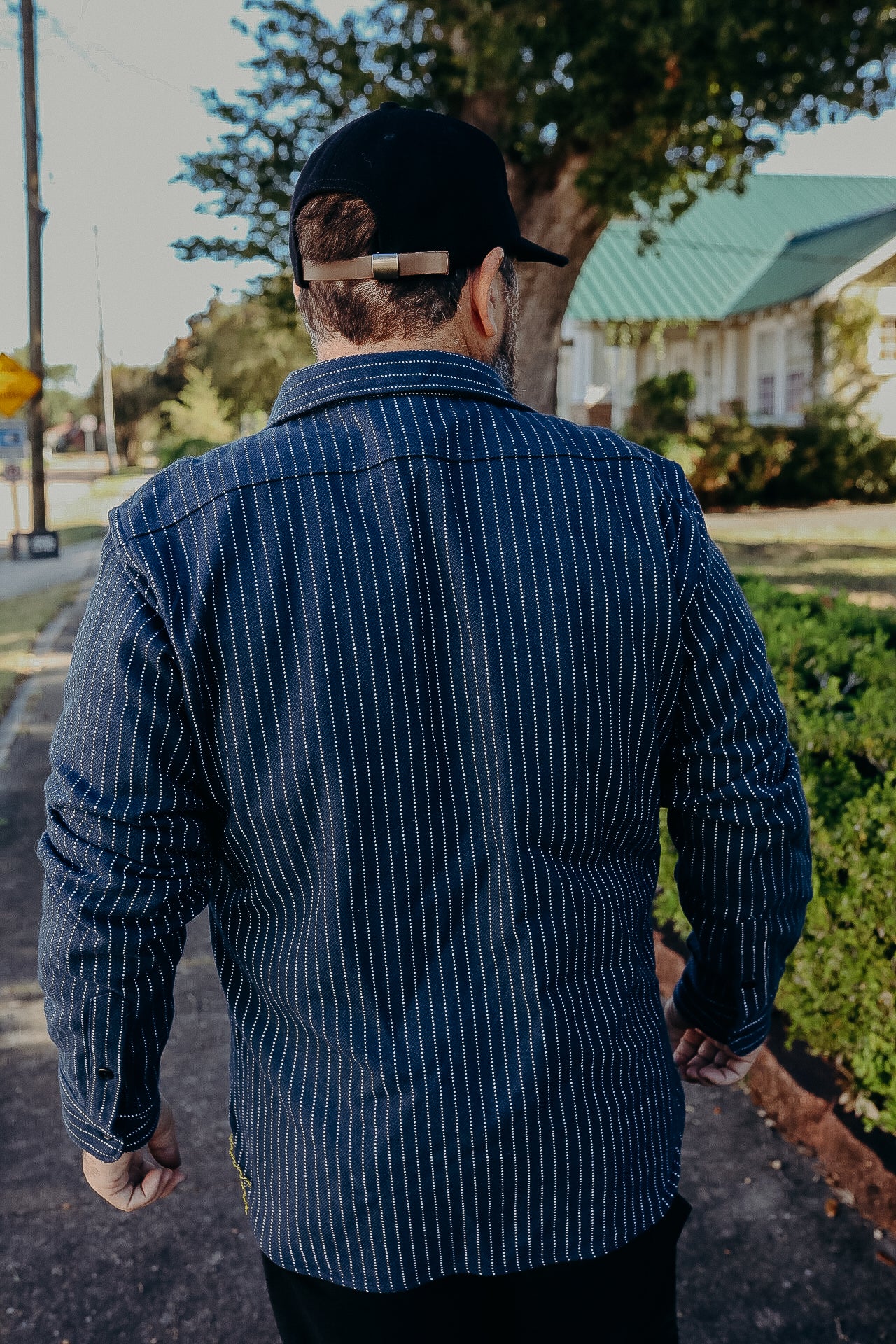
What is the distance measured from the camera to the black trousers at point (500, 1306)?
1441 mm

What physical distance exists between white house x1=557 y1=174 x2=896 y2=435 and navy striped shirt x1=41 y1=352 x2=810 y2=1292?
23.6m

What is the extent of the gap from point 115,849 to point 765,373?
29.0m

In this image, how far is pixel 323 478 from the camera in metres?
1.36

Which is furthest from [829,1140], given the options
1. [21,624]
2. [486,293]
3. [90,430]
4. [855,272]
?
[90,430]

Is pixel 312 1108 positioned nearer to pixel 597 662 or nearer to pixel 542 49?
pixel 597 662

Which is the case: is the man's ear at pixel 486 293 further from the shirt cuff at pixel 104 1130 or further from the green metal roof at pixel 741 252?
the green metal roof at pixel 741 252

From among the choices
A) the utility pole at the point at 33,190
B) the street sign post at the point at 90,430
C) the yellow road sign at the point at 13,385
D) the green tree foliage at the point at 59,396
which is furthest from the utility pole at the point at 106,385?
the green tree foliage at the point at 59,396

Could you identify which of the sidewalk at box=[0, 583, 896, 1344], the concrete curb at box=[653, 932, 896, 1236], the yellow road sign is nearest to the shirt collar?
the concrete curb at box=[653, 932, 896, 1236]

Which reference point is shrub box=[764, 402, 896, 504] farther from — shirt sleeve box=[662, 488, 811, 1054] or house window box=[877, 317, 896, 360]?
shirt sleeve box=[662, 488, 811, 1054]

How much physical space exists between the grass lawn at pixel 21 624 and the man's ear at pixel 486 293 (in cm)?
782

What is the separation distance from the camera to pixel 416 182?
4.65 feet

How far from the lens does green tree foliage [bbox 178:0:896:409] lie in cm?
890

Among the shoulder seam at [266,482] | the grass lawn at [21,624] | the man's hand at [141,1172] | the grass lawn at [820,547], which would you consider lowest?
the grass lawn at [21,624]

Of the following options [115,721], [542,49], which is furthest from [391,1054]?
[542,49]
